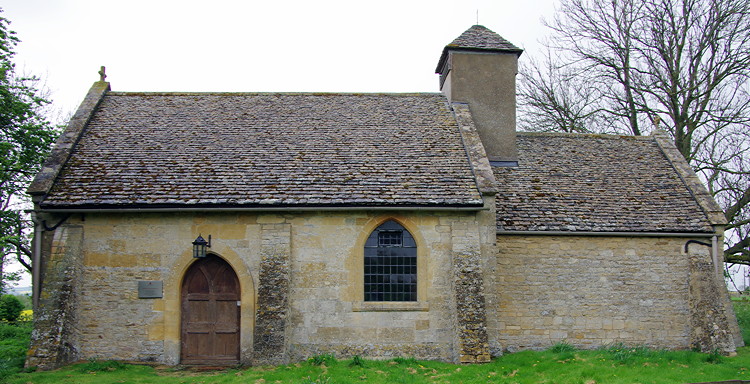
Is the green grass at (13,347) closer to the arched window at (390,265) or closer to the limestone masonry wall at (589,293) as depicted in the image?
the arched window at (390,265)

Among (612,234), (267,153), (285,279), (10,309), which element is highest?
(267,153)

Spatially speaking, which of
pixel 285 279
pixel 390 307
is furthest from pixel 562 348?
pixel 285 279

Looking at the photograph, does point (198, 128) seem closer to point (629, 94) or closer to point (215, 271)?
point (215, 271)

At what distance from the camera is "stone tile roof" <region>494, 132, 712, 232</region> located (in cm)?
1631

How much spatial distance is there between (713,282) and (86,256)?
1699 cm

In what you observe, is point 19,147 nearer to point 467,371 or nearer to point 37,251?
point 37,251

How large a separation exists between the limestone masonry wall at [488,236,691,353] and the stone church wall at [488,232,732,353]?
0.03m

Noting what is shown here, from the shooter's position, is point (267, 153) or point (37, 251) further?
point (267, 153)

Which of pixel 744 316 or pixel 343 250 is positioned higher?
pixel 343 250

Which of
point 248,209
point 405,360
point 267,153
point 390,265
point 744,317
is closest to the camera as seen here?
point 405,360

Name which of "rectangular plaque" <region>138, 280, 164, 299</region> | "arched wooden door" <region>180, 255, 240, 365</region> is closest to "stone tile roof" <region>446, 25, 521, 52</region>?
"arched wooden door" <region>180, 255, 240, 365</region>

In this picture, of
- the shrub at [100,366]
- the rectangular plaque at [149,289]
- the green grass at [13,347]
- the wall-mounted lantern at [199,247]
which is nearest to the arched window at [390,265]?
the wall-mounted lantern at [199,247]

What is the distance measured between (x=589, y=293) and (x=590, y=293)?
A: 0.11ft

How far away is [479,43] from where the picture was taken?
19922 millimetres
